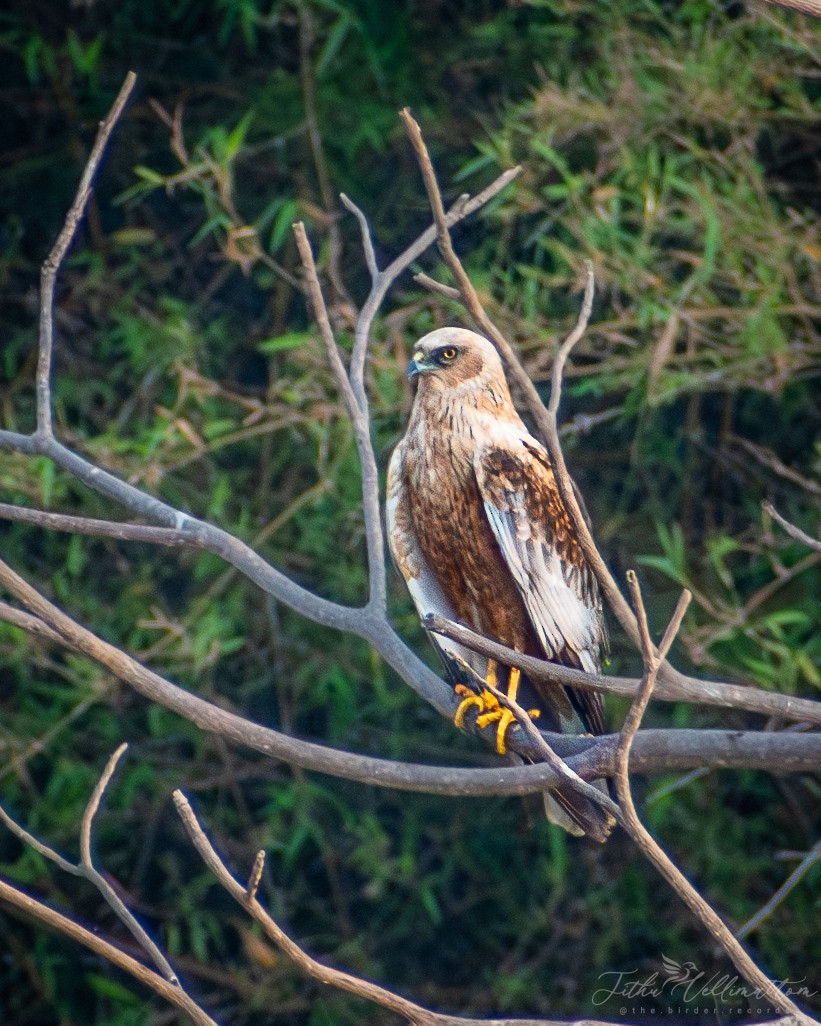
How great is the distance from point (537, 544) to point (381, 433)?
2.76 ft

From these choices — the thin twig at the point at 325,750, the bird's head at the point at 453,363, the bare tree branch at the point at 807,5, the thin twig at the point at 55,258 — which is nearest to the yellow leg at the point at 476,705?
the thin twig at the point at 325,750

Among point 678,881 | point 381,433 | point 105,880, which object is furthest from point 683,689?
point 381,433

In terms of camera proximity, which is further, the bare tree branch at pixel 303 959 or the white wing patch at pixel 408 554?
the white wing patch at pixel 408 554

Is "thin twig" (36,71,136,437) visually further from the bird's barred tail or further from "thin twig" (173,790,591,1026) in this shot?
the bird's barred tail

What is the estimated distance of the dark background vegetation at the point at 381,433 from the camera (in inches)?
106

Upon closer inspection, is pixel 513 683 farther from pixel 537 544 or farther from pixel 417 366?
pixel 417 366

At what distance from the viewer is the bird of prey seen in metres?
2.01

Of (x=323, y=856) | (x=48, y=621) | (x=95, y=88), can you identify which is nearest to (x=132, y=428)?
(x=95, y=88)

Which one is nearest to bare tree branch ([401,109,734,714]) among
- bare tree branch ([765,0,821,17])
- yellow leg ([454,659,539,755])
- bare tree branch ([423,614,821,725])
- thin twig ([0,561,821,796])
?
bare tree branch ([423,614,821,725])

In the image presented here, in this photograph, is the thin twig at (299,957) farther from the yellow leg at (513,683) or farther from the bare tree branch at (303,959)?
the yellow leg at (513,683)

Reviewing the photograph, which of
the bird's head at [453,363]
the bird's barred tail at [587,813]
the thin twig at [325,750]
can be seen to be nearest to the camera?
the thin twig at [325,750]

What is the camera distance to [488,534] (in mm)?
2023

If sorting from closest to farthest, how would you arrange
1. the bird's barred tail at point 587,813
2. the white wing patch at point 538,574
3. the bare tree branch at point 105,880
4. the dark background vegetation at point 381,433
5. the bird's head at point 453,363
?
the bare tree branch at point 105,880 → the bird's barred tail at point 587,813 → the white wing patch at point 538,574 → the bird's head at point 453,363 → the dark background vegetation at point 381,433

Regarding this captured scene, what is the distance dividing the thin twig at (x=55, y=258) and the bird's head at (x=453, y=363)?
2.07 ft
